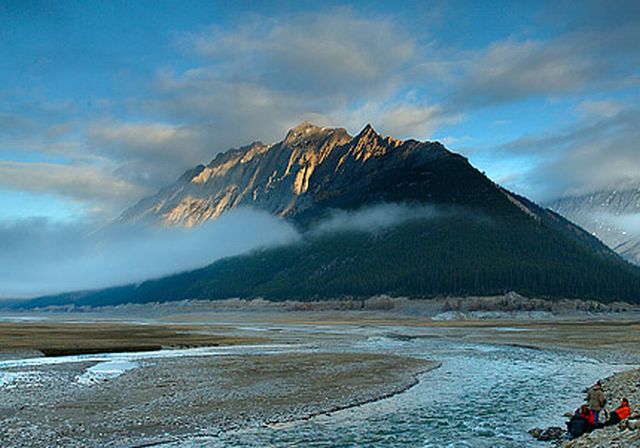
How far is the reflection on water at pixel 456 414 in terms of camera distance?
25.5 meters

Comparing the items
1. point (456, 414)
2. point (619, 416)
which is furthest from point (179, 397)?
point (619, 416)

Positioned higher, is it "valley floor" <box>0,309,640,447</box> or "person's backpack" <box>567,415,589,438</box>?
"person's backpack" <box>567,415,589,438</box>

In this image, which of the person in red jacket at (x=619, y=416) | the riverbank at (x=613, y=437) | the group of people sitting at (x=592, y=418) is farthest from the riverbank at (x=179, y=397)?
the person in red jacket at (x=619, y=416)

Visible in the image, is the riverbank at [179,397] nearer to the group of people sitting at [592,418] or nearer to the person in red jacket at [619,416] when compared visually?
the group of people sitting at [592,418]

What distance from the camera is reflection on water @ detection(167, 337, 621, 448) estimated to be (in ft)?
83.8

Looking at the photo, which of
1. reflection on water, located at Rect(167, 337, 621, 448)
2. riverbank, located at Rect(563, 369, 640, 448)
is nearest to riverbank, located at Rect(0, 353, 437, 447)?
reflection on water, located at Rect(167, 337, 621, 448)

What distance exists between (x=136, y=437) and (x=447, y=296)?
578 ft

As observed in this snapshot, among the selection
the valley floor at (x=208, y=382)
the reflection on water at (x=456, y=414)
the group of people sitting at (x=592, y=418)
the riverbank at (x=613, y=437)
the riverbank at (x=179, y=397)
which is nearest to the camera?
the riverbank at (x=613, y=437)

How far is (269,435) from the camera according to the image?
26.5 metres

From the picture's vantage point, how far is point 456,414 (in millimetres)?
31562

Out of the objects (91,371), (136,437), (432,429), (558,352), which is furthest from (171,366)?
(558,352)

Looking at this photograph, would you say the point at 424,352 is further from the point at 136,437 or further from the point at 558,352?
the point at 136,437

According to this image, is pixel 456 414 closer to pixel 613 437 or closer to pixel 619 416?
pixel 619 416

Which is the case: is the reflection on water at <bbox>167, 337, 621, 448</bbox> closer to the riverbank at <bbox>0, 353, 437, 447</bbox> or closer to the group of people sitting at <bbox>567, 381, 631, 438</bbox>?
the group of people sitting at <bbox>567, 381, 631, 438</bbox>
